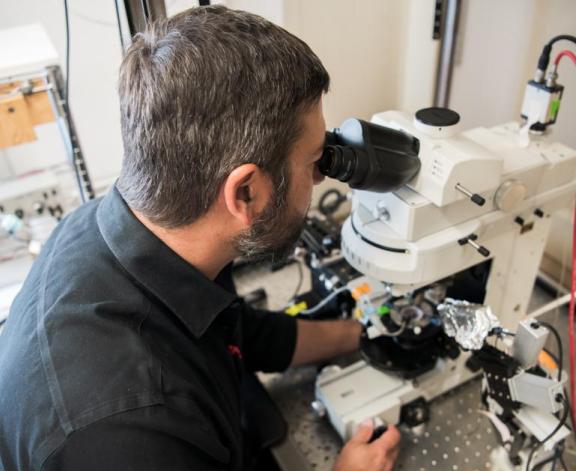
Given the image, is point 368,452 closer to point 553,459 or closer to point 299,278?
point 553,459

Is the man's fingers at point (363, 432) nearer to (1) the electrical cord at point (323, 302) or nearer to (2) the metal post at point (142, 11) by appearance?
(1) the electrical cord at point (323, 302)

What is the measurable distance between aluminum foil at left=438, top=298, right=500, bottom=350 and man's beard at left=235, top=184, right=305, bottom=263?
0.31 meters

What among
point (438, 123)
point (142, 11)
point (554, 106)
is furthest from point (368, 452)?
point (142, 11)

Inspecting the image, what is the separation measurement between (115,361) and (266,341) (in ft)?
1.75

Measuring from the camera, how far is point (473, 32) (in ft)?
5.18

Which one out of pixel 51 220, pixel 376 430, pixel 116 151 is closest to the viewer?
pixel 376 430

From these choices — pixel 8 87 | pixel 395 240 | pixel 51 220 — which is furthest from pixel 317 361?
pixel 8 87

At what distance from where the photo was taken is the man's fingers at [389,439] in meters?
1.00

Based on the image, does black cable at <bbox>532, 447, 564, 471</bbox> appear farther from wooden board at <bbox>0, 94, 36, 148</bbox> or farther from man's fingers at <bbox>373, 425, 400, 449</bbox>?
wooden board at <bbox>0, 94, 36, 148</bbox>

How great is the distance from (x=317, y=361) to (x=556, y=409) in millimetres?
548

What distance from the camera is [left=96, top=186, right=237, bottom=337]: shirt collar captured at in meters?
0.82

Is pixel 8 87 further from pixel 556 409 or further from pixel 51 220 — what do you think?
pixel 556 409

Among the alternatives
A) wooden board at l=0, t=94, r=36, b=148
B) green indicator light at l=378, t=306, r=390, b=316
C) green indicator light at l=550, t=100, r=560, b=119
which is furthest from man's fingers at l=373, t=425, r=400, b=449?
wooden board at l=0, t=94, r=36, b=148

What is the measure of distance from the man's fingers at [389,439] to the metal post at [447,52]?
95cm
